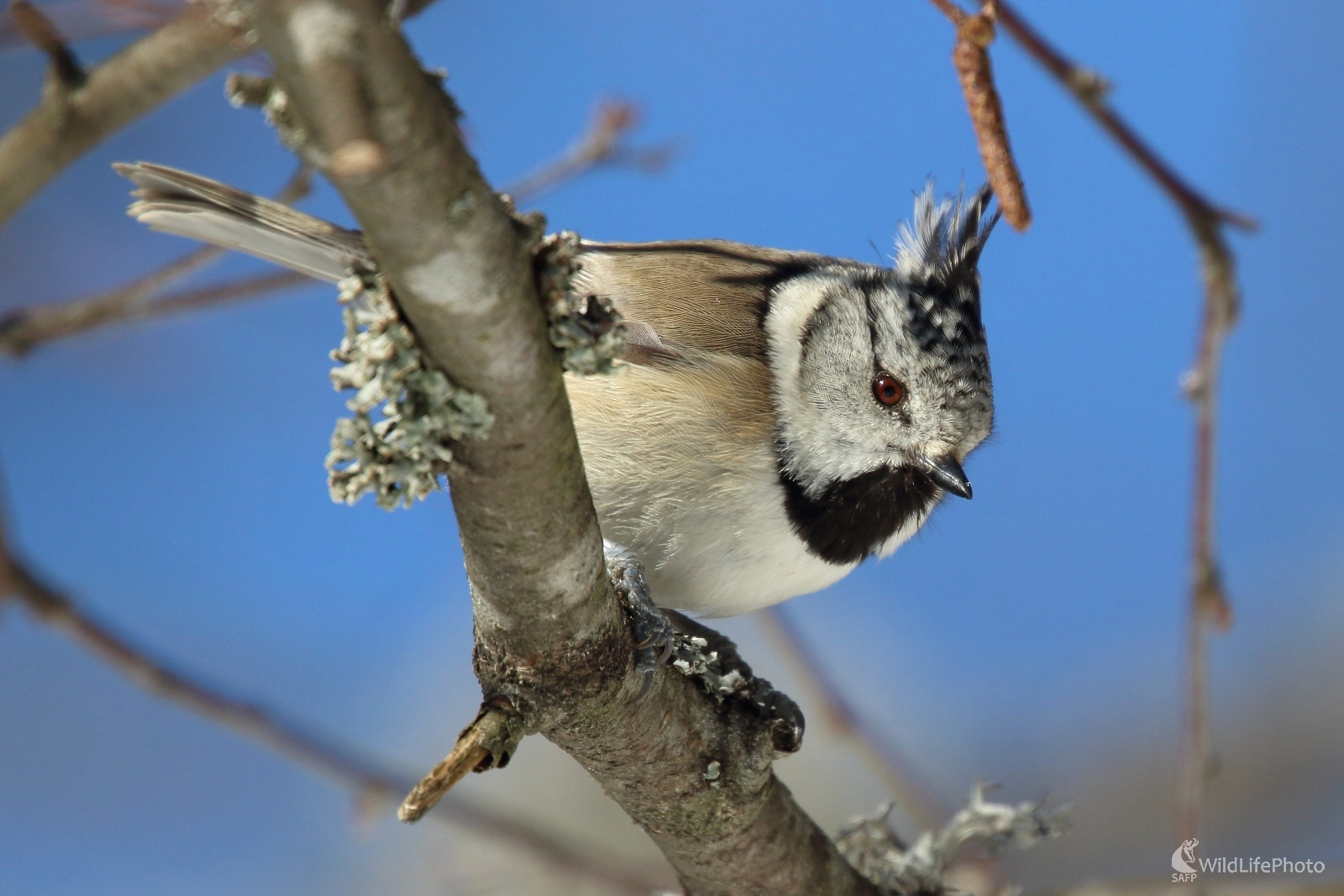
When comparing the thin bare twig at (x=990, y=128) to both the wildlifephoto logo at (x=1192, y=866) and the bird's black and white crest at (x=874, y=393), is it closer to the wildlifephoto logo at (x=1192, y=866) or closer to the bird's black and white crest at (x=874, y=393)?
the bird's black and white crest at (x=874, y=393)

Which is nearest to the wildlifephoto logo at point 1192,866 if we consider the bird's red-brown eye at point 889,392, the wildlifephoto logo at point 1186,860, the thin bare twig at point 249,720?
the wildlifephoto logo at point 1186,860

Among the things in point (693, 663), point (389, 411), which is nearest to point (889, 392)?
point (693, 663)

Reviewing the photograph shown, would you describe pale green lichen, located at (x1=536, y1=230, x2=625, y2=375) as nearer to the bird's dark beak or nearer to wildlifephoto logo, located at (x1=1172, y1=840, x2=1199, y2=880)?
the bird's dark beak

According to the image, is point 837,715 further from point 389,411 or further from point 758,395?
point 389,411

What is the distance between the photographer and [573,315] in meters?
1.15

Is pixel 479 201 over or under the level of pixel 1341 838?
under

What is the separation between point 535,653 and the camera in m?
1.42

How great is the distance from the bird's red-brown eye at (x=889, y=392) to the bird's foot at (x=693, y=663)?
2.31 feet

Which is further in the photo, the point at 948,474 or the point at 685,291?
the point at 685,291

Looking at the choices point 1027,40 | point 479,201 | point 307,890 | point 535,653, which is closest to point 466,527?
point 535,653

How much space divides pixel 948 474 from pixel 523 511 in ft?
4.11

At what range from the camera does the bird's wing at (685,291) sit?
7.49 ft

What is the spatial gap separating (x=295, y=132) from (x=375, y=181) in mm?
80

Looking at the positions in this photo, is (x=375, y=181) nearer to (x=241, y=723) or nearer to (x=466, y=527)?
(x=466, y=527)
